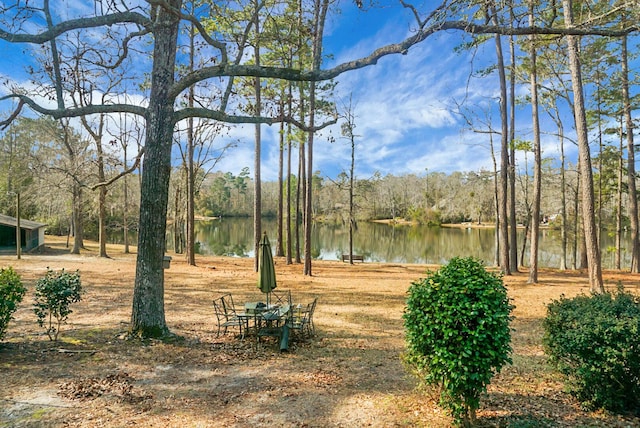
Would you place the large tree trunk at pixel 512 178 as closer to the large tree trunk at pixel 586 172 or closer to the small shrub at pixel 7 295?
the large tree trunk at pixel 586 172

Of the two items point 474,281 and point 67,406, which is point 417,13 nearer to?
point 474,281

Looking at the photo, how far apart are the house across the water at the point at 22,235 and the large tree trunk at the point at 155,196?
19.6 metres

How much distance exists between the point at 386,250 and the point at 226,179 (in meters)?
54.3

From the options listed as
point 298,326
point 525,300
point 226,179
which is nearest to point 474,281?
point 298,326

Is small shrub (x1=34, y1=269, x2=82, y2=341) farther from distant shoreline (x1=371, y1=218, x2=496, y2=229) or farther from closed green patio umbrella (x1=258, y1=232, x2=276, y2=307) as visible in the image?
distant shoreline (x1=371, y1=218, x2=496, y2=229)

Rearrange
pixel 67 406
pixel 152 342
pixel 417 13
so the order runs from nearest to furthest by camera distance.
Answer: pixel 67 406
pixel 417 13
pixel 152 342

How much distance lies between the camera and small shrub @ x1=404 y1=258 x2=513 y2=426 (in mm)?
3016

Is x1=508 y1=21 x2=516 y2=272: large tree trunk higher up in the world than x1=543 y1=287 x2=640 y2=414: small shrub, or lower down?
higher up

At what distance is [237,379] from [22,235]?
79.7 feet

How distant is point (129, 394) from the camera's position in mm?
4066

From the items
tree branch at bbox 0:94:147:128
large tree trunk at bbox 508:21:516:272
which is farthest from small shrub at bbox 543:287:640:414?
large tree trunk at bbox 508:21:516:272

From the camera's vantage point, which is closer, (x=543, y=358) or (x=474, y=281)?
(x=474, y=281)

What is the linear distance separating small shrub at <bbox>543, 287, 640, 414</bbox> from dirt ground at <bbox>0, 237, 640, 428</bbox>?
185 mm

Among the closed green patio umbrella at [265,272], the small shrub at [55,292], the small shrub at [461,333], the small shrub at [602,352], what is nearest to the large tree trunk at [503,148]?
the closed green patio umbrella at [265,272]
